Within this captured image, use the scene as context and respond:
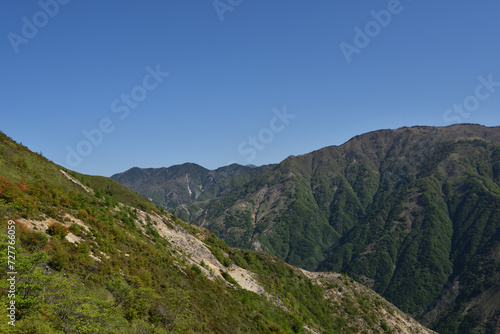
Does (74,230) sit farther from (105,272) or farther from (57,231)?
(105,272)

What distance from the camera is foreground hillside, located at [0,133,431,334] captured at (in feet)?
58.2

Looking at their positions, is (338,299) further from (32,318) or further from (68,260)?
(32,318)

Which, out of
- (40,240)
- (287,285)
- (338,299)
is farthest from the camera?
(338,299)

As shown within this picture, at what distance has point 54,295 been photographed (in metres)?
18.0

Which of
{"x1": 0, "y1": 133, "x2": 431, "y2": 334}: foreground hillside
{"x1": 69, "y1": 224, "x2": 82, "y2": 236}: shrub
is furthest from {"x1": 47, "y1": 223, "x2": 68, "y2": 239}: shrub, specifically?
{"x1": 69, "y1": 224, "x2": 82, "y2": 236}: shrub

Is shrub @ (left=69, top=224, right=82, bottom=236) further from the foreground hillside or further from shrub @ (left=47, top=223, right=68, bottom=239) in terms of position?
shrub @ (left=47, top=223, right=68, bottom=239)

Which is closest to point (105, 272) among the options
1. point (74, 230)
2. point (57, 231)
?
point (57, 231)

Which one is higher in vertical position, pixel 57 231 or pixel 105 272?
pixel 57 231

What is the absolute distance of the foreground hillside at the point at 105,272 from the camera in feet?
58.2

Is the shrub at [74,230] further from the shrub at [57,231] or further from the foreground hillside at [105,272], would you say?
the shrub at [57,231]

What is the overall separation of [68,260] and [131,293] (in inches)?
228

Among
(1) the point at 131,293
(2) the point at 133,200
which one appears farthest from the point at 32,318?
(2) the point at 133,200

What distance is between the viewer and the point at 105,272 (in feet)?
87.7

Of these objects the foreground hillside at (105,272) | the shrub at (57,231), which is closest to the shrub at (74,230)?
the foreground hillside at (105,272)
